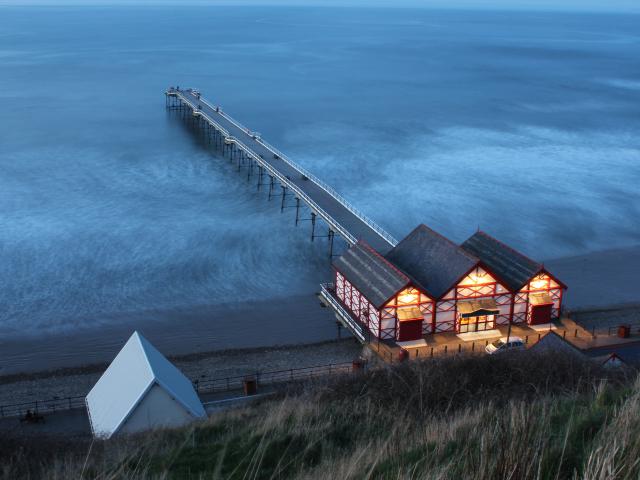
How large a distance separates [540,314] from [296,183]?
17636 mm

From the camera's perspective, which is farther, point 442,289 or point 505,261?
point 505,261

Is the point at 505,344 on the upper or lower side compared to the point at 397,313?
lower

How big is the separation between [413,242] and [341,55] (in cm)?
10009

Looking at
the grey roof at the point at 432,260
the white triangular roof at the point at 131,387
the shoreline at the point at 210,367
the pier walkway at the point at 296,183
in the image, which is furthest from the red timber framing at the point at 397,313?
the white triangular roof at the point at 131,387

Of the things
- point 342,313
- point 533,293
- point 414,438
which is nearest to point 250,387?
point 342,313

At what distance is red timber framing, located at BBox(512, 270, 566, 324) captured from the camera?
987 inches

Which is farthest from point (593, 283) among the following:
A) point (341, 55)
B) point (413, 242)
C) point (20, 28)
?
point (20, 28)

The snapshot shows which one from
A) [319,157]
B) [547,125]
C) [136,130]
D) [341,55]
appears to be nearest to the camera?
[319,157]

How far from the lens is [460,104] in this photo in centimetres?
7719

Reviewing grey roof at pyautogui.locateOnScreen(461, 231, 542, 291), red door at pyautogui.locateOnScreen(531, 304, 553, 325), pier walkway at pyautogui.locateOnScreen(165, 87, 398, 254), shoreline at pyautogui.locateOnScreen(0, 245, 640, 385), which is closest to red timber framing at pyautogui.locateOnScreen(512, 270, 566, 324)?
red door at pyautogui.locateOnScreen(531, 304, 553, 325)

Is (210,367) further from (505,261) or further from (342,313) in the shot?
(505,261)

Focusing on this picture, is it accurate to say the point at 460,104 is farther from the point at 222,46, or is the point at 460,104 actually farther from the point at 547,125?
the point at 222,46

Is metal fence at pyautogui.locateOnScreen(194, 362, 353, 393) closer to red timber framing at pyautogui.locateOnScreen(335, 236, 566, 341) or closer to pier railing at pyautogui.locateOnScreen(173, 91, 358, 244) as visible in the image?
red timber framing at pyautogui.locateOnScreen(335, 236, 566, 341)

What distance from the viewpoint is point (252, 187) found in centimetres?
4519
